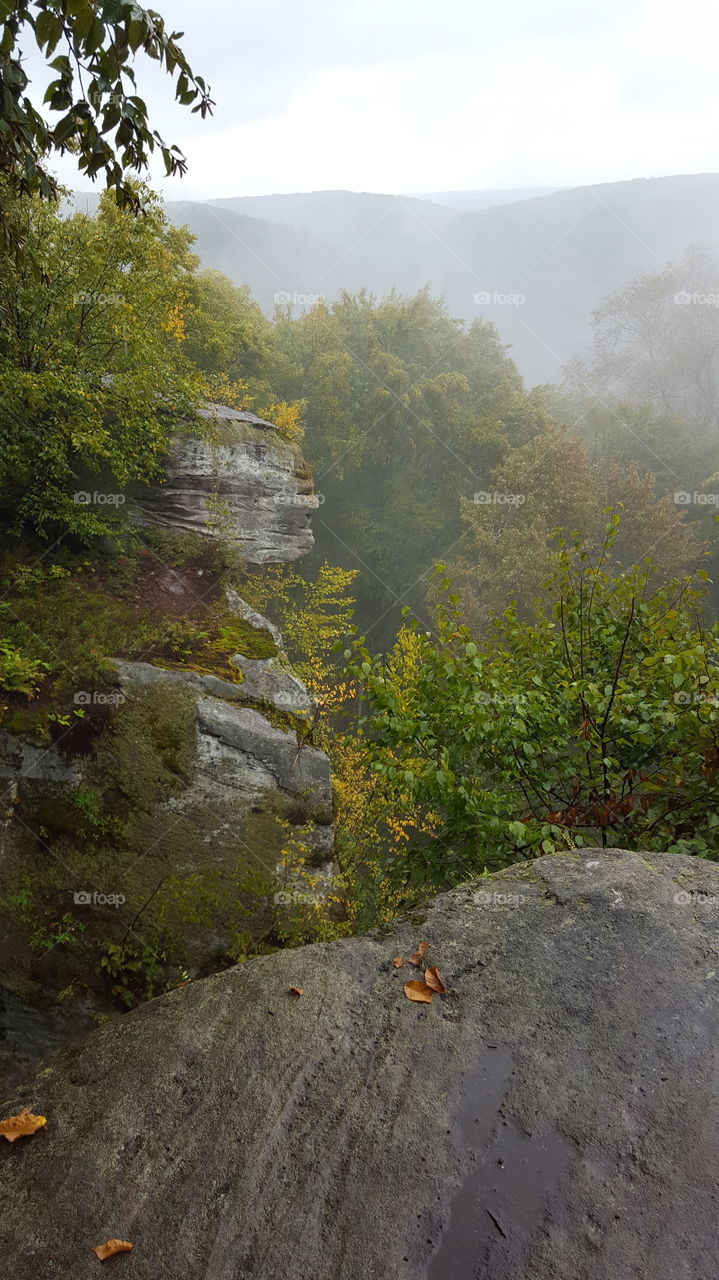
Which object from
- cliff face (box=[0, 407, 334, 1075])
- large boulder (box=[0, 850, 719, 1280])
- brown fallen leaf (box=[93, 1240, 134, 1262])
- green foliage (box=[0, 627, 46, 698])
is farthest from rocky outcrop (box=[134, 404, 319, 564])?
brown fallen leaf (box=[93, 1240, 134, 1262])

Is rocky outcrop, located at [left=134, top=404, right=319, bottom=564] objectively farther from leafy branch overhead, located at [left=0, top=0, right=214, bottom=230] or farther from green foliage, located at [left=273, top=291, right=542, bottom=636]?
green foliage, located at [left=273, top=291, right=542, bottom=636]

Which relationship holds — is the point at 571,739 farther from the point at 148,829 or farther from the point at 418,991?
the point at 148,829

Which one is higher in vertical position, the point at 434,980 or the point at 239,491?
the point at 239,491

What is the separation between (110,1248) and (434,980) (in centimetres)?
144

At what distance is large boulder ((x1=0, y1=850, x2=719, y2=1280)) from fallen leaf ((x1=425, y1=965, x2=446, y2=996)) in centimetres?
3

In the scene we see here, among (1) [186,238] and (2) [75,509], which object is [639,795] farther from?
(1) [186,238]

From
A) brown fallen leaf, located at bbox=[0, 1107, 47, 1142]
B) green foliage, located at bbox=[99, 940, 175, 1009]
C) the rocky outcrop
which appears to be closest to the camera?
brown fallen leaf, located at bbox=[0, 1107, 47, 1142]

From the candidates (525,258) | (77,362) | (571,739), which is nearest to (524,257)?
(525,258)

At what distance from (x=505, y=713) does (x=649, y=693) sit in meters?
1.22

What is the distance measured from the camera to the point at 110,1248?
193 cm

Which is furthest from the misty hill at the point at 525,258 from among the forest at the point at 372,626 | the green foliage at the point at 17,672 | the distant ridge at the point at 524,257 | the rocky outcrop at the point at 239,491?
the green foliage at the point at 17,672

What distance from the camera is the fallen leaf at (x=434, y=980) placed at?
280 centimetres

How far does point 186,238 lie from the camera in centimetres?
2016

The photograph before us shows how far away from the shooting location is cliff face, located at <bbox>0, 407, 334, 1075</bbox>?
24.9 ft
